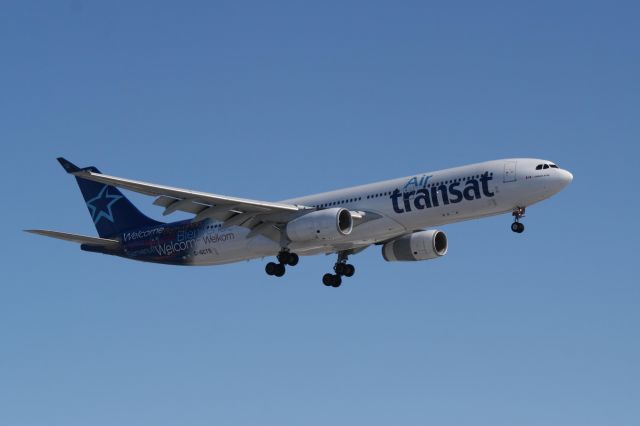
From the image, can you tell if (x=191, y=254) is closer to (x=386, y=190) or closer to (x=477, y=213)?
(x=386, y=190)

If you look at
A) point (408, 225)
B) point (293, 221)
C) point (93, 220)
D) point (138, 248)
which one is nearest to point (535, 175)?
point (408, 225)

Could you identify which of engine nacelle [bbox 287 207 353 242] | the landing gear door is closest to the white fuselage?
the landing gear door

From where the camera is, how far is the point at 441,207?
50.2 meters

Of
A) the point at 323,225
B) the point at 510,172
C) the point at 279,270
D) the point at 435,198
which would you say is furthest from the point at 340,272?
the point at 510,172

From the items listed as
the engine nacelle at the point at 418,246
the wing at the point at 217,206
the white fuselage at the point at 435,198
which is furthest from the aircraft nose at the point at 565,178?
the wing at the point at 217,206

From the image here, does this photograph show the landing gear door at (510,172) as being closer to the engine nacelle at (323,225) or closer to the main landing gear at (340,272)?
the engine nacelle at (323,225)

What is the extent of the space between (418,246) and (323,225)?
6.53 meters

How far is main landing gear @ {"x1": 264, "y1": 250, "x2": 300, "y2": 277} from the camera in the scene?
53938 millimetres

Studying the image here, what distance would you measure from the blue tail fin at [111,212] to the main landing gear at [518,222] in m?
19.8

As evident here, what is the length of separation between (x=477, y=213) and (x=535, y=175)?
3.09 meters

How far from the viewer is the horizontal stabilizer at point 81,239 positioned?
54.0m

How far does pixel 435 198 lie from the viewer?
50.3 m

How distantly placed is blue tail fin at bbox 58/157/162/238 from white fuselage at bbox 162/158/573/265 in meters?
9.30

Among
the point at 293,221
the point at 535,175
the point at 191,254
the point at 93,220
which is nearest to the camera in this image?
the point at 535,175
